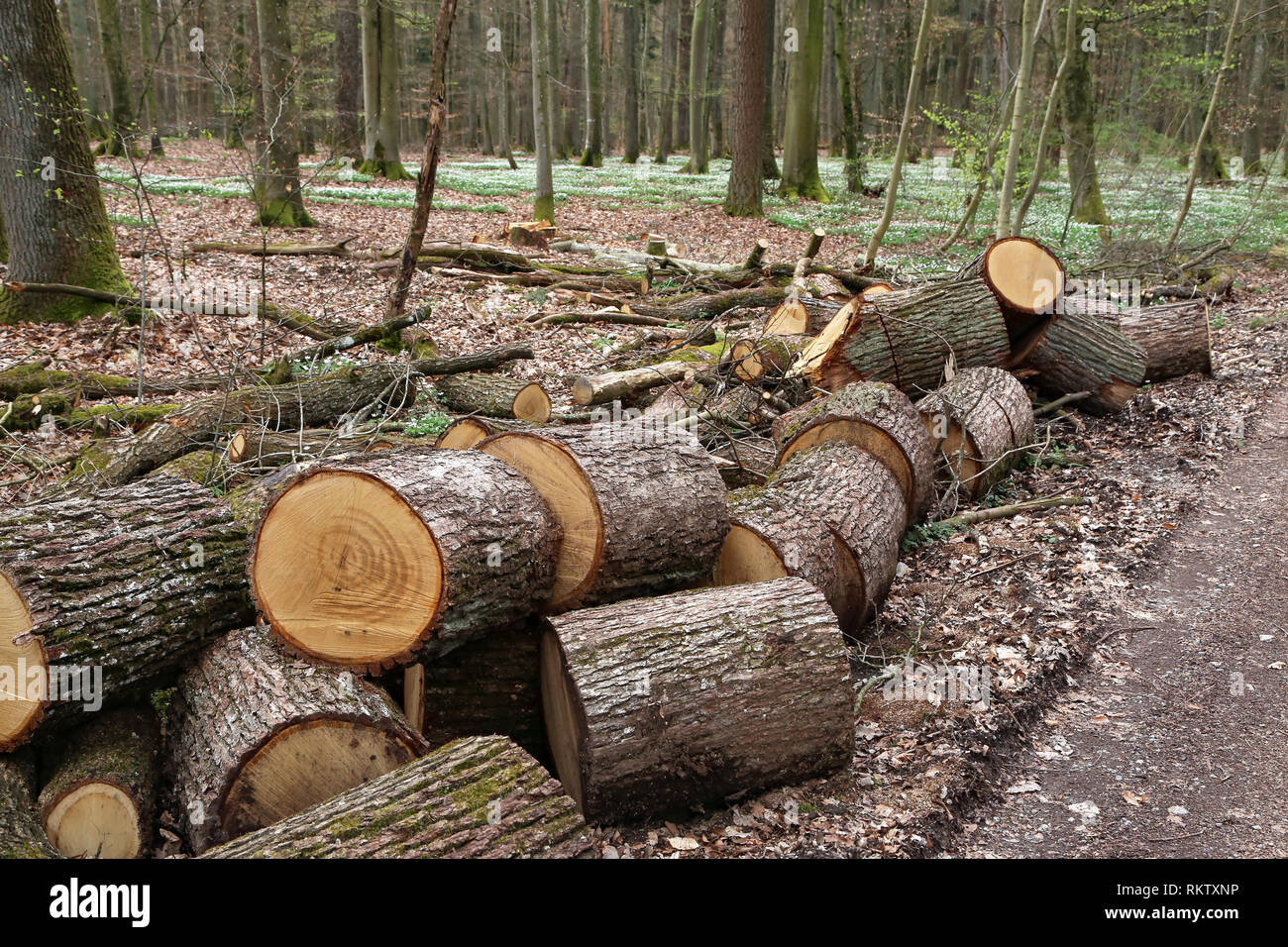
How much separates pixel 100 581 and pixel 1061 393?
26.6 ft

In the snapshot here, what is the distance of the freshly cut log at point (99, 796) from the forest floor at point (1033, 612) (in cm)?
170

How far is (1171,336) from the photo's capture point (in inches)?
368

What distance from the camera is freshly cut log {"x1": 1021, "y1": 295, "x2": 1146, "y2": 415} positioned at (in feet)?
27.3

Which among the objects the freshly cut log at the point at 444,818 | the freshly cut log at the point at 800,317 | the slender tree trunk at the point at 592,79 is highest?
the slender tree trunk at the point at 592,79

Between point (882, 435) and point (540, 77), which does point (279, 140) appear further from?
point (882, 435)

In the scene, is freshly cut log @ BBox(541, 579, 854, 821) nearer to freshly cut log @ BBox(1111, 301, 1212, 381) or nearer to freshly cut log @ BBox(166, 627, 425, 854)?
freshly cut log @ BBox(166, 627, 425, 854)

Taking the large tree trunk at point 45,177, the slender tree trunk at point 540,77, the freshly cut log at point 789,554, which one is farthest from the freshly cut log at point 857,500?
the slender tree trunk at point 540,77

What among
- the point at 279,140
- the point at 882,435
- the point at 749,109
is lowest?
the point at 882,435

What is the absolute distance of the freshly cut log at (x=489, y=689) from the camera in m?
3.83

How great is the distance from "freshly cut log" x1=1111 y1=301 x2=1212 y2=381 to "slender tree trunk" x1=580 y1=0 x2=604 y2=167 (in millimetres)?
20398

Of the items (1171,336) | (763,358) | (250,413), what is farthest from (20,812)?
(1171,336)

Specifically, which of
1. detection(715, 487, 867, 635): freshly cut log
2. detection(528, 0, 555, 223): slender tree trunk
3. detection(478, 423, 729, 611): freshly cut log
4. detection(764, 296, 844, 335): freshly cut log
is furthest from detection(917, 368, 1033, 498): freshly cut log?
detection(528, 0, 555, 223): slender tree trunk

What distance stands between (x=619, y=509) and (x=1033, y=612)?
2661 mm

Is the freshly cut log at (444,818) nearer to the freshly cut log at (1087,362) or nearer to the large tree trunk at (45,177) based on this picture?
the freshly cut log at (1087,362)
